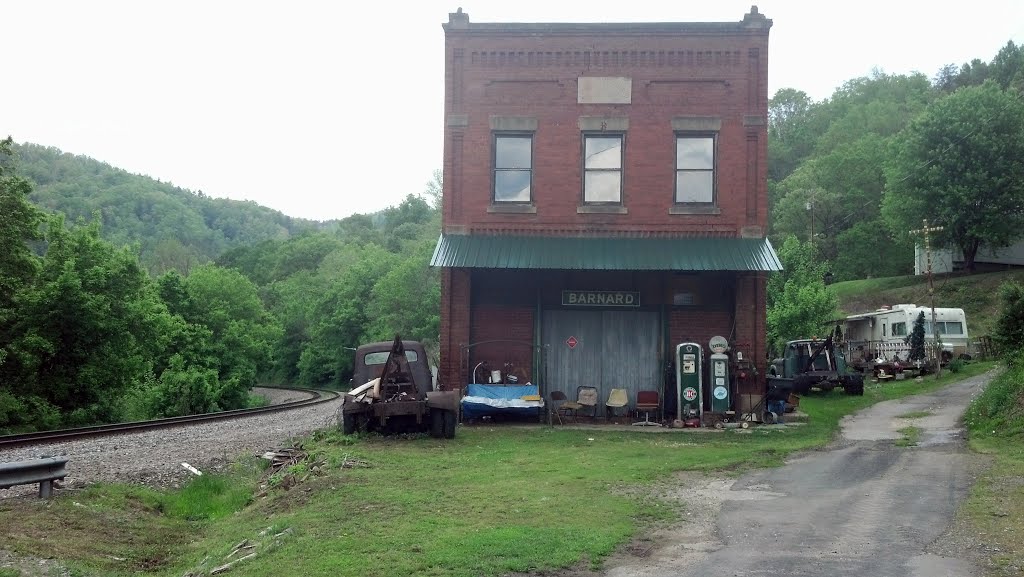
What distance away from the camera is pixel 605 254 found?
21.4m

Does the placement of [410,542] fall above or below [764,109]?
below

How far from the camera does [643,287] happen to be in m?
22.7

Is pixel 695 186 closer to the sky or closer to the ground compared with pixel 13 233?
closer to the sky

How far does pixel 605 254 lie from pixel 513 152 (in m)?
3.74

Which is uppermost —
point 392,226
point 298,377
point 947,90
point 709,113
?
point 947,90

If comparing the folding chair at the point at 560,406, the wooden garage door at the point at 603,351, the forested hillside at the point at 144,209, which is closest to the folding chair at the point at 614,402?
the wooden garage door at the point at 603,351

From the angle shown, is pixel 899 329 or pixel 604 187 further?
pixel 899 329

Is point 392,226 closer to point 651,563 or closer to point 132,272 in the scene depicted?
point 132,272

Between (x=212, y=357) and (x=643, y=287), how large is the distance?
105 ft

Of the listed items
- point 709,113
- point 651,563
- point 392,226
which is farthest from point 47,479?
point 392,226

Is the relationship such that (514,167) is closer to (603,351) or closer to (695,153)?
(695,153)

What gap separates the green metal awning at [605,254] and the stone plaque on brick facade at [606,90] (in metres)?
3.50

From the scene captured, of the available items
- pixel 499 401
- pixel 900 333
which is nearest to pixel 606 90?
pixel 499 401

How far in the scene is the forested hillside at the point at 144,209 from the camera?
369 feet
